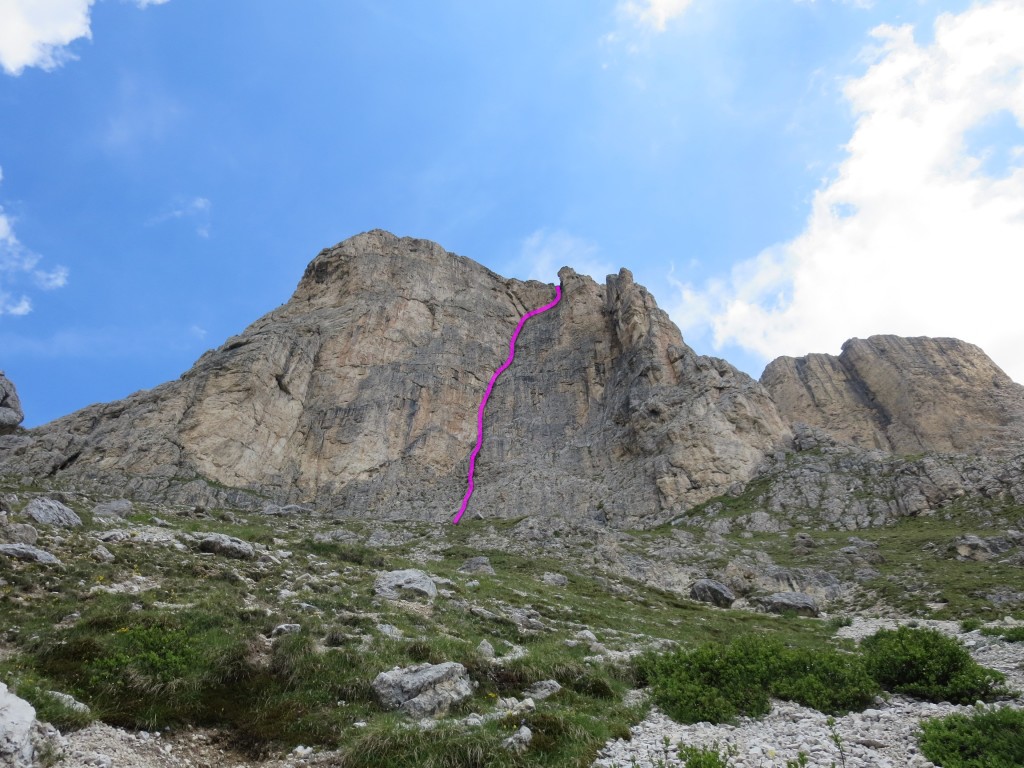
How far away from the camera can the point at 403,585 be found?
22.7 meters

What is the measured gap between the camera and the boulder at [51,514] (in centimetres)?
2173

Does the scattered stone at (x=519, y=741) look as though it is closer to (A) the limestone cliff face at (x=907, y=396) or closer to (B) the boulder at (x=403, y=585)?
(B) the boulder at (x=403, y=585)

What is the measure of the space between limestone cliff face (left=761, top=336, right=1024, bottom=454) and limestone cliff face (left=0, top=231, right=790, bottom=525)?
3571 cm

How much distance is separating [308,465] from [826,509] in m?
61.8

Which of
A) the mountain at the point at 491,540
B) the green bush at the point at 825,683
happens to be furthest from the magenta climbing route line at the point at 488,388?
the green bush at the point at 825,683

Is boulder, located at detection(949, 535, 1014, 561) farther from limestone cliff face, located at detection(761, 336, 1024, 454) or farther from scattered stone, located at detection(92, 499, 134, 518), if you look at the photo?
limestone cliff face, located at detection(761, 336, 1024, 454)

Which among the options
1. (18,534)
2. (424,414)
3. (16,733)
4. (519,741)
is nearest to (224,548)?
(18,534)

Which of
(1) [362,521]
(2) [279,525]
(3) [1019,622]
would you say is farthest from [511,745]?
(1) [362,521]

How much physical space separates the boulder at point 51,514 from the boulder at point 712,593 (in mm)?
34929

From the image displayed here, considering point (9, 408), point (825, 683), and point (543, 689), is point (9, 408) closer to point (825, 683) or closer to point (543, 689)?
point (543, 689)

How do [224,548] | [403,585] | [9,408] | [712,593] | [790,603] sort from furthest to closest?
[9,408] < [712,593] < [790,603] < [224,548] < [403,585]

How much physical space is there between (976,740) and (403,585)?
61.4 ft

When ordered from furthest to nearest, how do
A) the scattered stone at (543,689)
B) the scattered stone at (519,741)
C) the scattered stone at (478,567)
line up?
the scattered stone at (478,567) → the scattered stone at (543,689) → the scattered stone at (519,741)

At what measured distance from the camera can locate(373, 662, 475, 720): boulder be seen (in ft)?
34.9
